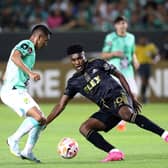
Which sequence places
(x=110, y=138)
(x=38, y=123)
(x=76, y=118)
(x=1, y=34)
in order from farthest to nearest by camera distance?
(x=1, y=34) → (x=76, y=118) → (x=110, y=138) → (x=38, y=123)

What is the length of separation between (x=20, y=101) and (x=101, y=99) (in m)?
1.15

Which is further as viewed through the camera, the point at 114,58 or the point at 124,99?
the point at 114,58

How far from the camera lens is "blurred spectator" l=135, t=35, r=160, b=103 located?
24.7 meters

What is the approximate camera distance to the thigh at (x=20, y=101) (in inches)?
430

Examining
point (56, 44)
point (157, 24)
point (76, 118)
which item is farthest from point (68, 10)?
point (76, 118)

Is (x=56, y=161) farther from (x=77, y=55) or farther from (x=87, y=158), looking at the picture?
(x=77, y=55)

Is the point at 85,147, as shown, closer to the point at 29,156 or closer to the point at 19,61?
the point at 29,156

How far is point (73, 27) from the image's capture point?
2595 centimetres

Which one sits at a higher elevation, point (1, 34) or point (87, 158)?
Result: point (1, 34)

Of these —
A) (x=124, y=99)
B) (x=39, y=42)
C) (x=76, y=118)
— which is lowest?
(x=76, y=118)

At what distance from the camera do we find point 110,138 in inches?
569

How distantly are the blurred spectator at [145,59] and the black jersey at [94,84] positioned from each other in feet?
44.0

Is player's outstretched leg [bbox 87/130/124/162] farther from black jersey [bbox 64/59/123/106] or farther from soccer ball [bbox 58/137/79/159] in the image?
black jersey [bbox 64/59/123/106]

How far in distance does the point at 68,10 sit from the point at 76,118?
7952 millimetres
